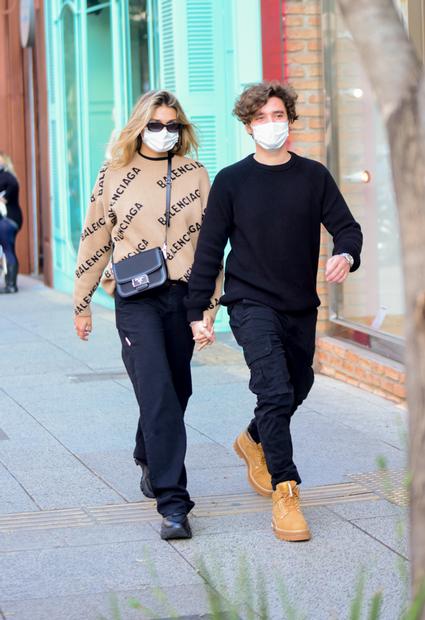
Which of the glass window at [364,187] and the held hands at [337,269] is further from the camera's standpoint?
the glass window at [364,187]

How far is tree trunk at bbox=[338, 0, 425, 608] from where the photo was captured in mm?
2445

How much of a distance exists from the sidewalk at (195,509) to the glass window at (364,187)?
0.54 metres

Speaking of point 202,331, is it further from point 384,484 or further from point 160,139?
point 384,484

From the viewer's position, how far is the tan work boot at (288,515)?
509 centimetres

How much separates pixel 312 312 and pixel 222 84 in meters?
6.45

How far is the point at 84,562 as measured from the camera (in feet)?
16.1

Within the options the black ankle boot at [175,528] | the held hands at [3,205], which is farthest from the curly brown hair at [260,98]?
the held hands at [3,205]

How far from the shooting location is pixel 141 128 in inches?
206

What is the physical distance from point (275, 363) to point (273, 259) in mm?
406

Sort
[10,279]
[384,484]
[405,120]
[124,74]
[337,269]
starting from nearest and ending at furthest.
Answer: [405,120]
[337,269]
[384,484]
[124,74]
[10,279]

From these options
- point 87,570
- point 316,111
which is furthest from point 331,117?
point 87,570

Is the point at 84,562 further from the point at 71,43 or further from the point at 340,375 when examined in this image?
the point at 71,43

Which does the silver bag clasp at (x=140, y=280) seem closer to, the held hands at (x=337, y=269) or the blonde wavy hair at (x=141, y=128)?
the blonde wavy hair at (x=141, y=128)

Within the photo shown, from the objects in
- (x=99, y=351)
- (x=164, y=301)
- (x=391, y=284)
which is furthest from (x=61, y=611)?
(x=99, y=351)
